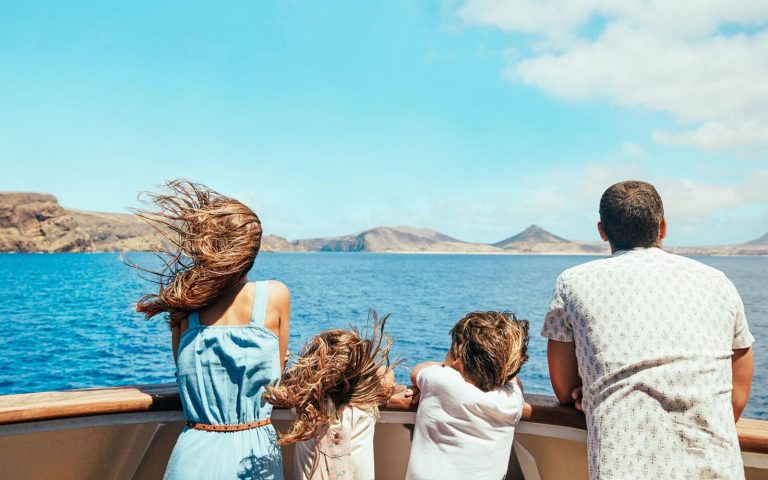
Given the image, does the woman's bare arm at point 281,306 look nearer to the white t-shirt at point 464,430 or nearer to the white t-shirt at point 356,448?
the white t-shirt at point 356,448

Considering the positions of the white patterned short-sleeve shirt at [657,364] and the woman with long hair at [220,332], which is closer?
the white patterned short-sleeve shirt at [657,364]

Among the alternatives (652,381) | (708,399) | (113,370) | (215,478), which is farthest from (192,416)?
(113,370)

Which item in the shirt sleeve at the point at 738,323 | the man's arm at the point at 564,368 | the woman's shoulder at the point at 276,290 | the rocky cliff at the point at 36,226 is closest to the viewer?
the shirt sleeve at the point at 738,323

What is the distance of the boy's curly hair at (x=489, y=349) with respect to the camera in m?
2.15

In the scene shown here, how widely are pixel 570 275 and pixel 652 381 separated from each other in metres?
0.47

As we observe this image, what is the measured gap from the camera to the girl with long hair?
206 cm

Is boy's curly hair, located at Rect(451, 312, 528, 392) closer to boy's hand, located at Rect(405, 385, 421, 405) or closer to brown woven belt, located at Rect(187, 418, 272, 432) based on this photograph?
boy's hand, located at Rect(405, 385, 421, 405)

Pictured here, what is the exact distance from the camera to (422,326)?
29688 millimetres

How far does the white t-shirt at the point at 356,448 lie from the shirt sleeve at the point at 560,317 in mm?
832

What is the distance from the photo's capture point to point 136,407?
7.64 ft

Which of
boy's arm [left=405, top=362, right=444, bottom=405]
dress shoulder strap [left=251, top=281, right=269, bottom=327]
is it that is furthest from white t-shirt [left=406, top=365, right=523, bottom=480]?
dress shoulder strap [left=251, top=281, right=269, bottom=327]

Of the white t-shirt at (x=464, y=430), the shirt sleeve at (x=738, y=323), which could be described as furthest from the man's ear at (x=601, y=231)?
the white t-shirt at (x=464, y=430)

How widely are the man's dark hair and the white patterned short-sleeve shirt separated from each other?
7cm

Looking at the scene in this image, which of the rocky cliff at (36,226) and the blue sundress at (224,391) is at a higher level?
the rocky cliff at (36,226)
